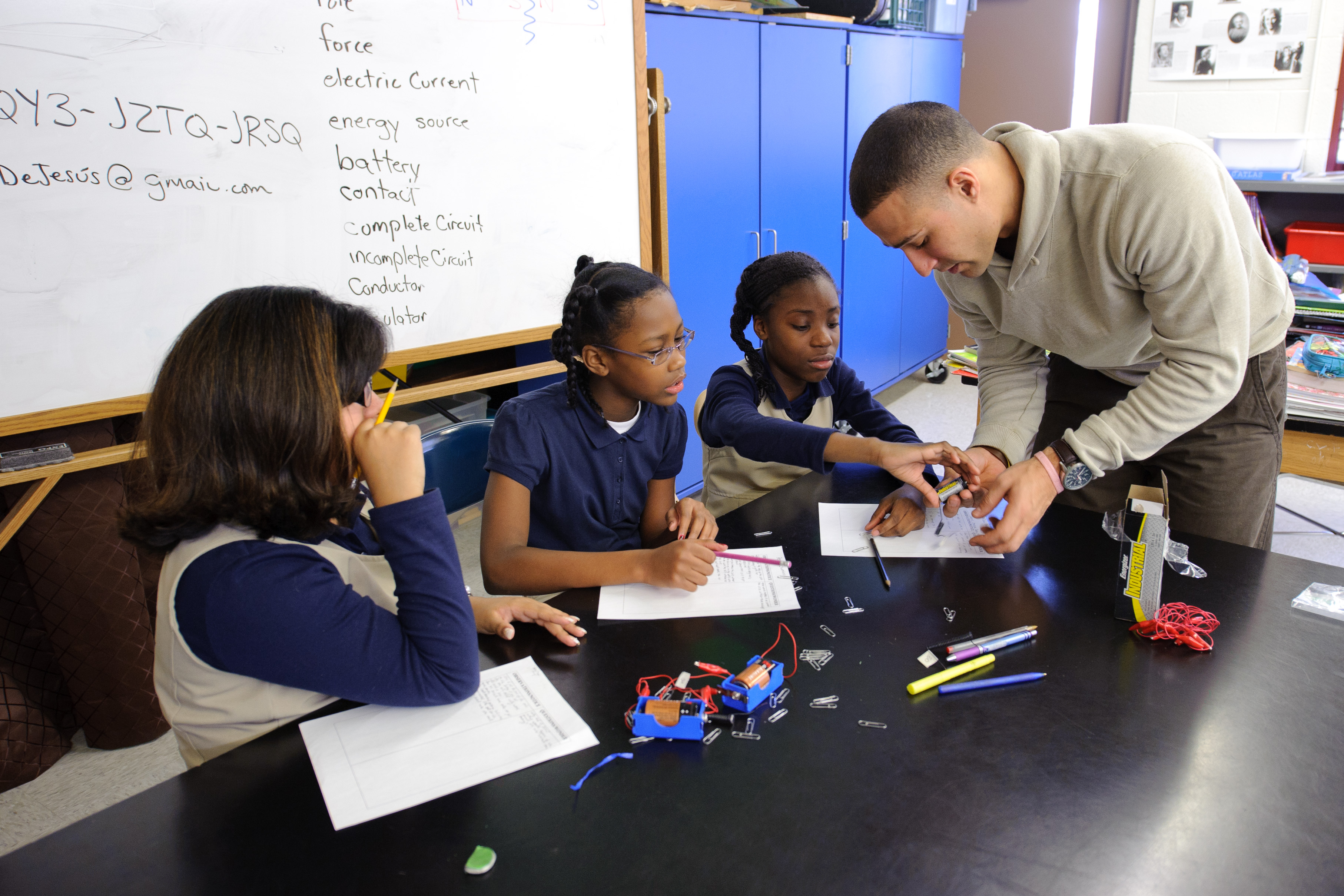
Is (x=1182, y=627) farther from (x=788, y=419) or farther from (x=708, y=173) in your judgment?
(x=708, y=173)

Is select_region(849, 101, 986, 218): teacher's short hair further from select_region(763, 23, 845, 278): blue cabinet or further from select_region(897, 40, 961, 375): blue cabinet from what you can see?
select_region(897, 40, 961, 375): blue cabinet

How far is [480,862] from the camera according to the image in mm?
678

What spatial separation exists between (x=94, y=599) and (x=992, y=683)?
179cm

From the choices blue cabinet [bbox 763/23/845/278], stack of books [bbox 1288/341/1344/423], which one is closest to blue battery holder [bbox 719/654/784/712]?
stack of books [bbox 1288/341/1344/423]

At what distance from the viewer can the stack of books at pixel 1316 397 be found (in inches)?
86.4

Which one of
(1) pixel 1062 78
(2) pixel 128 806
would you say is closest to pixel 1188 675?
(2) pixel 128 806

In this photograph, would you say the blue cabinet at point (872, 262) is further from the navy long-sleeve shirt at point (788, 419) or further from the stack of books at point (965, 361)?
the navy long-sleeve shirt at point (788, 419)

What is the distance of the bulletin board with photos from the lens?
3.58 meters

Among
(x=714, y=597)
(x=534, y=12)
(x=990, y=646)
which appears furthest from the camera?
(x=534, y=12)

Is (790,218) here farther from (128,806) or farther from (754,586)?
(128,806)

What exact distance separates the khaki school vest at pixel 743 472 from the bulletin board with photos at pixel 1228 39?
128 inches

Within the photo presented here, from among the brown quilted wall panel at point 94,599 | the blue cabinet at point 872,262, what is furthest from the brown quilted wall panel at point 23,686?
the blue cabinet at point 872,262

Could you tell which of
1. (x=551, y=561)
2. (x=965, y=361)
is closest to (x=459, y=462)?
(x=551, y=561)

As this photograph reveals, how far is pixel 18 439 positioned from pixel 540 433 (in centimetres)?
96
